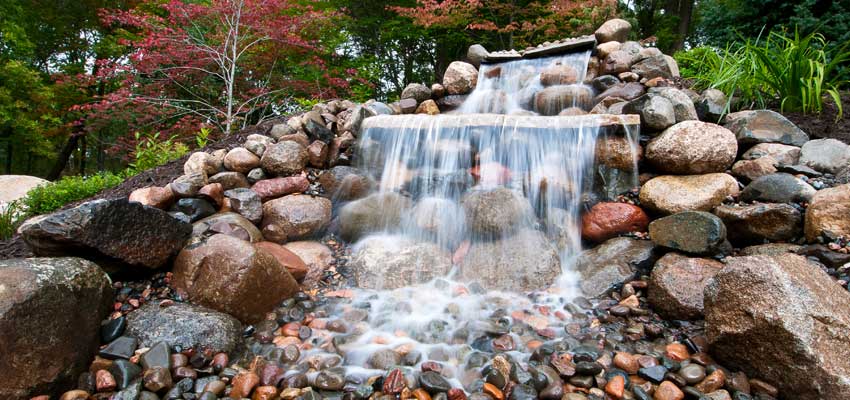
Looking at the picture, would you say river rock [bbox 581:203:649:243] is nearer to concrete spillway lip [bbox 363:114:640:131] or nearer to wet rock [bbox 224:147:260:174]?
concrete spillway lip [bbox 363:114:640:131]

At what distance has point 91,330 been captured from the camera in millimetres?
2664

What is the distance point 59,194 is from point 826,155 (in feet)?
32.3

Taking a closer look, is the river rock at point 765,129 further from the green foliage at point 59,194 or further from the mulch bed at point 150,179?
the green foliage at point 59,194

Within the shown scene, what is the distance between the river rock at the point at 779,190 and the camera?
3.50m

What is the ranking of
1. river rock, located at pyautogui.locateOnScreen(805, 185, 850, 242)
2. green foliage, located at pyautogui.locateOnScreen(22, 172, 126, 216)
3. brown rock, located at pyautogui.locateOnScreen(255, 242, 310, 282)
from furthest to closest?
green foliage, located at pyautogui.locateOnScreen(22, 172, 126, 216), brown rock, located at pyautogui.locateOnScreen(255, 242, 310, 282), river rock, located at pyautogui.locateOnScreen(805, 185, 850, 242)

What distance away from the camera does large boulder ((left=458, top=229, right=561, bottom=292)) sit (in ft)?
12.7

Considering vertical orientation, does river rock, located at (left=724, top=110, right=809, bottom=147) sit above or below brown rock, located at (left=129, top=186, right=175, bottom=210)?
above

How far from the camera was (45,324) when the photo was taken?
93.0 inches

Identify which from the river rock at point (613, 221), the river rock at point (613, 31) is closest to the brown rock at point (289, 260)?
the river rock at point (613, 221)

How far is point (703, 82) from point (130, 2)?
52.8 ft

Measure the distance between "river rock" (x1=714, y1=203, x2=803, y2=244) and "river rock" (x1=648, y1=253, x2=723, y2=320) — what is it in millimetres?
517

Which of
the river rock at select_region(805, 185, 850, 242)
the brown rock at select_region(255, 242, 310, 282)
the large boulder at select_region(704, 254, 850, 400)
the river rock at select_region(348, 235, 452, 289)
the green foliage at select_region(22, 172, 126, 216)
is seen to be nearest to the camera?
the large boulder at select_region(704, 254, 850, 400)

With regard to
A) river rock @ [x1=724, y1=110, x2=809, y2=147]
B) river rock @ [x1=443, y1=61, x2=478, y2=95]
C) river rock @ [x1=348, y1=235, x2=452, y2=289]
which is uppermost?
river rock @ [x1=443, y1=61, x2=478, y2=95]

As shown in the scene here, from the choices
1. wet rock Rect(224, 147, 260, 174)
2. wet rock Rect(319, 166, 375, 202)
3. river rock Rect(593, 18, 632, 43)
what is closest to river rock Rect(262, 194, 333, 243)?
wet rock Rect(319, 166, 375, 202)
